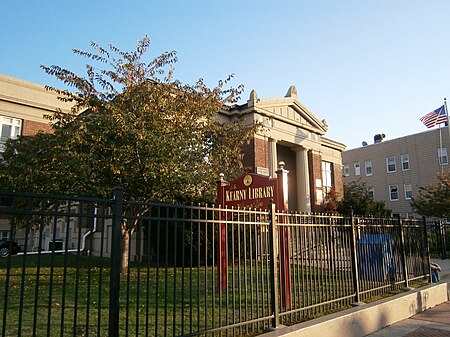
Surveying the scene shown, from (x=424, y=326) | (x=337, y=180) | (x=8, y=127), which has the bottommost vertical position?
(x=424, y=326)

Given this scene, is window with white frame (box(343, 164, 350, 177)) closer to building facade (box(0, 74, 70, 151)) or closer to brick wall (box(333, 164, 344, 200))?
brick wall (box(333, 164, 344, 200))

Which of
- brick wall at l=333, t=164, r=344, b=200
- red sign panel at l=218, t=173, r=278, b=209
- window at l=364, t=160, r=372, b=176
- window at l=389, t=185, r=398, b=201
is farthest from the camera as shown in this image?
window at l=364, t=160, r=372, b=176

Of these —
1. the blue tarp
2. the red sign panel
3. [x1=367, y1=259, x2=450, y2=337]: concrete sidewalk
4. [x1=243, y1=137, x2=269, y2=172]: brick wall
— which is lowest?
[x1=367, y1=259, x2=450, y2=337]: concrete sidewalk

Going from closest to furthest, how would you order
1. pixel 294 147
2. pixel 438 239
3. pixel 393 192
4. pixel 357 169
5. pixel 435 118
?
pixel 438 239 < pixel 294 147 < pixel 435 118 < pixel 393 192 < pixel 357 169

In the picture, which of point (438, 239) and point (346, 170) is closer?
point (438, 239)

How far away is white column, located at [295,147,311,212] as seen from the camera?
82.1 ft

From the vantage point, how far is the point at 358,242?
796 cm

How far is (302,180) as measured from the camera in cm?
2559

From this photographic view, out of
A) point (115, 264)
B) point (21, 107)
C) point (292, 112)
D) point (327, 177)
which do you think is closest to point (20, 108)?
point (21, 107)

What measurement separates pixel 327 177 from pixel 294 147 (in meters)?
4.78

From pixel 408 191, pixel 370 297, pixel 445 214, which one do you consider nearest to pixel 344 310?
pixel 370 297

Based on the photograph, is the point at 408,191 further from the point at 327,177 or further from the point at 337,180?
the point at 327,177

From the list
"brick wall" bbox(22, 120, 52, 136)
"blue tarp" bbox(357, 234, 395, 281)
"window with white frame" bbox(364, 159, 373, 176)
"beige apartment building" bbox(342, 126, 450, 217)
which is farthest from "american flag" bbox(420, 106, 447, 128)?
"brick wall" bbox(22, 120, 52, 136)

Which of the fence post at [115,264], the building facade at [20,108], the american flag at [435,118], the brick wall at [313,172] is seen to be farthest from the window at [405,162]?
the fence post at [115,264]
